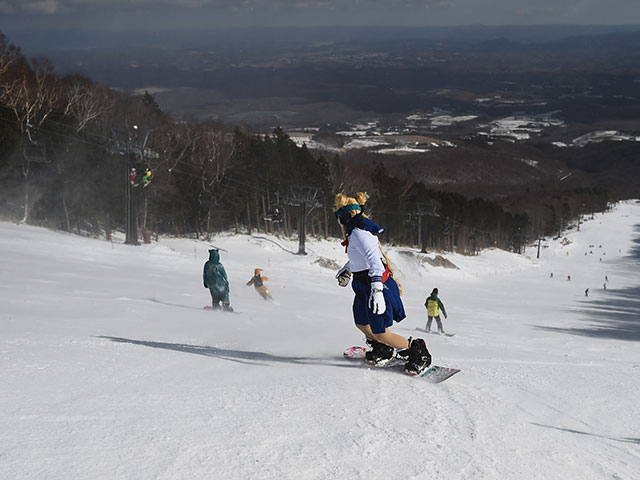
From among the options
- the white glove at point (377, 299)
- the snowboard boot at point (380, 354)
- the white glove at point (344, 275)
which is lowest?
the snowboard boot at point (380, 354)

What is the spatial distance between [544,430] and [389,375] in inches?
70.0

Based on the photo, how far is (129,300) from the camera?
1179 cm

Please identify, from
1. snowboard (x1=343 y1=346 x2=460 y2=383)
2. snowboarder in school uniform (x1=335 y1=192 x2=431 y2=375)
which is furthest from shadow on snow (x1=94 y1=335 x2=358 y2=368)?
snowboarder in school uniform (x1=335 y1=192 x2=431 y2=375)

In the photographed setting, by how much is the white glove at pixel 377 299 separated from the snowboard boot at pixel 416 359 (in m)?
0.63

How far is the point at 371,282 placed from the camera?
6430 millimetres

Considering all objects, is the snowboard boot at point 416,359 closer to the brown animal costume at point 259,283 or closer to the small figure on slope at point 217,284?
the small figure on slope at point 217,284

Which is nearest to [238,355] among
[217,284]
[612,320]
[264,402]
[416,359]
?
[416,359]

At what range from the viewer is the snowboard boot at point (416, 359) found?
6.52m

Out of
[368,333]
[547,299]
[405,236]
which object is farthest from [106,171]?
[405,236]

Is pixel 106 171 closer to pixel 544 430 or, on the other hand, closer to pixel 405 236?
pixel 544 430

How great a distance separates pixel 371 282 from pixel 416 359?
3.15 feet

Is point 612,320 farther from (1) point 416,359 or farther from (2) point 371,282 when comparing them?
(2) point 371,282

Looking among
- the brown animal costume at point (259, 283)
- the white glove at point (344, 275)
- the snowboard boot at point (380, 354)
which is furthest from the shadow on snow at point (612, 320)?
the white glove at point (344, 275)

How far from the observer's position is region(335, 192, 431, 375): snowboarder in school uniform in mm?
6516
